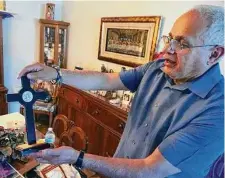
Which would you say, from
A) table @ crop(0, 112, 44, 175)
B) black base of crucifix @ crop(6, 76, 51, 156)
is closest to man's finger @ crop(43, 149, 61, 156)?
black base of crucifix @ crop(6, 76, 51, 156)

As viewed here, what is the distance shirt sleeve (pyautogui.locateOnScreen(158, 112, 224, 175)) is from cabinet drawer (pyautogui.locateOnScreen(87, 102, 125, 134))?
4.14 feet

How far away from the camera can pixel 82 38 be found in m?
3.22

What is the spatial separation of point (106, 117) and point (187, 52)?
1486mm

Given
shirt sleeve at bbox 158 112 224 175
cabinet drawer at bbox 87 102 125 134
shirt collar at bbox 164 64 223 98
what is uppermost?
shirt collar at bbox 164 64 223 98

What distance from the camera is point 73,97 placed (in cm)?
279

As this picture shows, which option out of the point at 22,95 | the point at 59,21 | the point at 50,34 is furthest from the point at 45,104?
the point at 22,95

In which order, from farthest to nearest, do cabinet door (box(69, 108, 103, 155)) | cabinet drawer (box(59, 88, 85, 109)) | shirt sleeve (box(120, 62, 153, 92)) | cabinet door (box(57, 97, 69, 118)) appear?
cabinet door (box(57, 97, 69, 118)), cabinet drawer (box(59, 88, 85, 109)), cabinet door (box(69, 108, 103, 155)), shirt sleeve (box(120, 62, 153, 92))

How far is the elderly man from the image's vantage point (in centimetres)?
77

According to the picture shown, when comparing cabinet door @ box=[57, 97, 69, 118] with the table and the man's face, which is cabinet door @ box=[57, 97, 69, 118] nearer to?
the table

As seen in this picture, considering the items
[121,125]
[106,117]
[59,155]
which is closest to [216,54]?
[59,155]

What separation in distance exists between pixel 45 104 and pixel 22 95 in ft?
7.33

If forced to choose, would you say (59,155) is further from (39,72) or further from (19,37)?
(19,37)

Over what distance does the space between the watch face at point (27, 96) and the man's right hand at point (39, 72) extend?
0.08 metres

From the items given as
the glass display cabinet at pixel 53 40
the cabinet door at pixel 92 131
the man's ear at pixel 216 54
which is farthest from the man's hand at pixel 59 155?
the glass display cabinet at pixel 53 40
